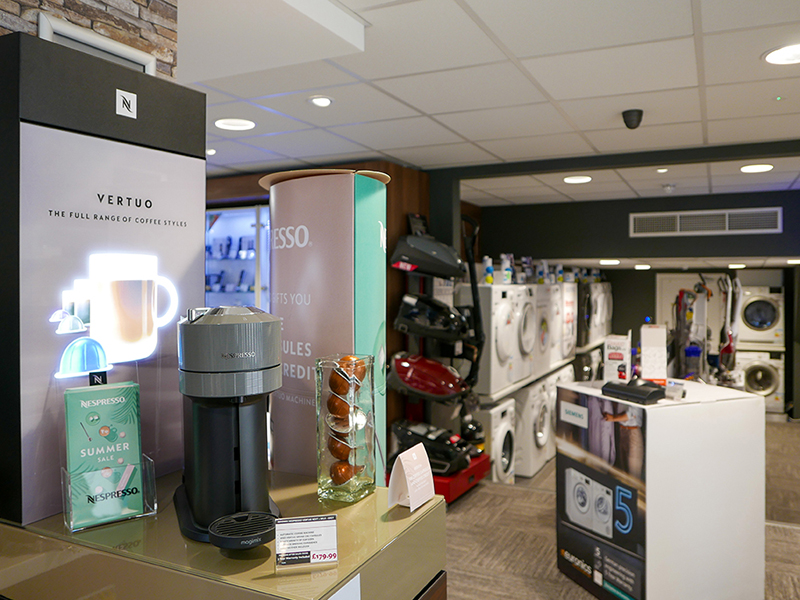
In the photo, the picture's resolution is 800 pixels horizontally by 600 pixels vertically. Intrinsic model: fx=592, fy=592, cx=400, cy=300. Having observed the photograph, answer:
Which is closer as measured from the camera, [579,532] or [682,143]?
[579,532]

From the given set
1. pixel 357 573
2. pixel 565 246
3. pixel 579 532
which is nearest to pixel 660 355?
pixel 579 532

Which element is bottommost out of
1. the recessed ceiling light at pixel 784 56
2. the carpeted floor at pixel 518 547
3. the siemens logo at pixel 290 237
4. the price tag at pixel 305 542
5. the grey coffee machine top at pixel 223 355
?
the carpeted floor at pixel 518 547

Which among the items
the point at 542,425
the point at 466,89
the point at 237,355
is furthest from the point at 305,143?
the point at 542,425

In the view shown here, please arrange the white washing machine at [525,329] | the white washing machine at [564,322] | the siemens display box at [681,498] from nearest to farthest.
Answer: the siemens display box at [681,498] < the white washing machine at [525,329] < the white washing machine at [564,322]

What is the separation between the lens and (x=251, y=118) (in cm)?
368

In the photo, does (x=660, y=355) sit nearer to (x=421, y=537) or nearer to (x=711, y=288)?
(x=421, y=537)

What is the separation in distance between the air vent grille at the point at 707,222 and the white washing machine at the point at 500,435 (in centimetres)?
252

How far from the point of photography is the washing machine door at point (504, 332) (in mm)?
5332

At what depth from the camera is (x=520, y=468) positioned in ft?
20.8

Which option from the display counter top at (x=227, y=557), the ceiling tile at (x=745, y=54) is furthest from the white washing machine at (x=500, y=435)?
the display counter top at (x=227, y=557)

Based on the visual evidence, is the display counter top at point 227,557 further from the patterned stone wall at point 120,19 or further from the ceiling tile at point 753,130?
the ceiling tile at point 753,130

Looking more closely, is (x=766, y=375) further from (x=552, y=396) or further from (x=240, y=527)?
(x=240, y=527)

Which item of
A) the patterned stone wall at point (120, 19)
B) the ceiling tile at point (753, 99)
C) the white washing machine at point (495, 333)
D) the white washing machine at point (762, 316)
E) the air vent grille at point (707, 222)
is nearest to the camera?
the patterned stone wall at point (120, 19)

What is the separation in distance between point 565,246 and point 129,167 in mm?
6285
